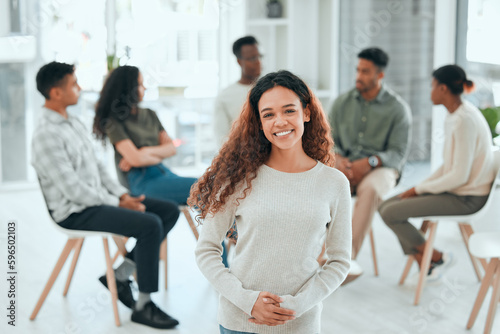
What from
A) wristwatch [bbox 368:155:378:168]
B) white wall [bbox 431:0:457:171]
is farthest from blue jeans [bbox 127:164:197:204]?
white wall [bbox 431:0:457:171]

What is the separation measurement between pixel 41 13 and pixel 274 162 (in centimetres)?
428

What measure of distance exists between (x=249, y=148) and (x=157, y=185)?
6.06 feet

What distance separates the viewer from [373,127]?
151 inches

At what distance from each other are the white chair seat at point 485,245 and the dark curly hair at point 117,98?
1.78 meters

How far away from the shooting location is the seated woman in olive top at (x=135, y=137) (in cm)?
344

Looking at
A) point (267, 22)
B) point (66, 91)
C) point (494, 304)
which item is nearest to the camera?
point (494, 304)

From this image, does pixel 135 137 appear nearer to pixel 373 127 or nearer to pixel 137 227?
pixel 137 227

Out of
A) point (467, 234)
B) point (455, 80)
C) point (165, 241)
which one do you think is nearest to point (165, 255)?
point (165, 241)

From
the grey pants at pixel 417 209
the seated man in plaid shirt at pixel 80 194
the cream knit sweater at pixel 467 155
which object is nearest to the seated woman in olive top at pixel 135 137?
the seated man in plaid shirt at pixel 80 194

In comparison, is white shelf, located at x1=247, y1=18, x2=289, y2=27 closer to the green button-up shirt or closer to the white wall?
the white wall

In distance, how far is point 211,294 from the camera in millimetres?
3504

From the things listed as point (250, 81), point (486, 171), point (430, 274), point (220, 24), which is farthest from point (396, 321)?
point (220, 24)

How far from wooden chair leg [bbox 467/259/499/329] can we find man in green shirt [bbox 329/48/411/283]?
0.74 m

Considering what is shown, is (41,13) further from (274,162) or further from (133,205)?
(274,162)
